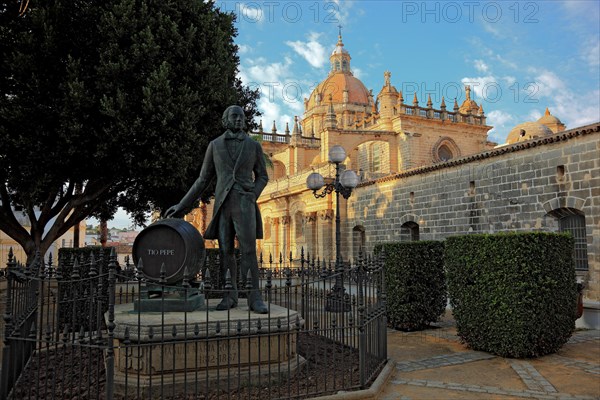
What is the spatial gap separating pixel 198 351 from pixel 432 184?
1468 centimetres

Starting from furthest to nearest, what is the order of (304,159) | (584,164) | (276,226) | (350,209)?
(304,159) < (276,226) < (350,209) < (584,164)

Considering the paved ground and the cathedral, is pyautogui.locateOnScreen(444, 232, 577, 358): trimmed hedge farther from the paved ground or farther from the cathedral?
the cathedral

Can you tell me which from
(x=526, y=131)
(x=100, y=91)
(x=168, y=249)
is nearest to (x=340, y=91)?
(x=526, y=131)

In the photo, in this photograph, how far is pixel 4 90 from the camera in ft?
32.7

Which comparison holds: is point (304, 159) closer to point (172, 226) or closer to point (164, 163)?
point (164, 163)

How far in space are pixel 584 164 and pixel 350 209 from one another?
12350mm

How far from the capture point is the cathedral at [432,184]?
40.2ft

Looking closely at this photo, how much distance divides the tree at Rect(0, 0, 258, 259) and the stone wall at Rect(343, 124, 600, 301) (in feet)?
31.2

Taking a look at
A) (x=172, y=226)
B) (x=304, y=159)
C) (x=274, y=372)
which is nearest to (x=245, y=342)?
(x=274, y=372)

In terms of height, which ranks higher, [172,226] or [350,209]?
[350,209]

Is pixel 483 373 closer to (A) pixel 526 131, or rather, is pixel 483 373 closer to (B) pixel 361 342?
(B) pixel 361 342

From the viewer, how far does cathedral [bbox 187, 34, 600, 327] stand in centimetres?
1225

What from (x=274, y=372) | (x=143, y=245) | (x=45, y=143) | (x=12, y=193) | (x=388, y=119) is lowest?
(x=274, y=372)

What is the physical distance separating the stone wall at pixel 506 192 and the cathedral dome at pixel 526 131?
14.0 metres
